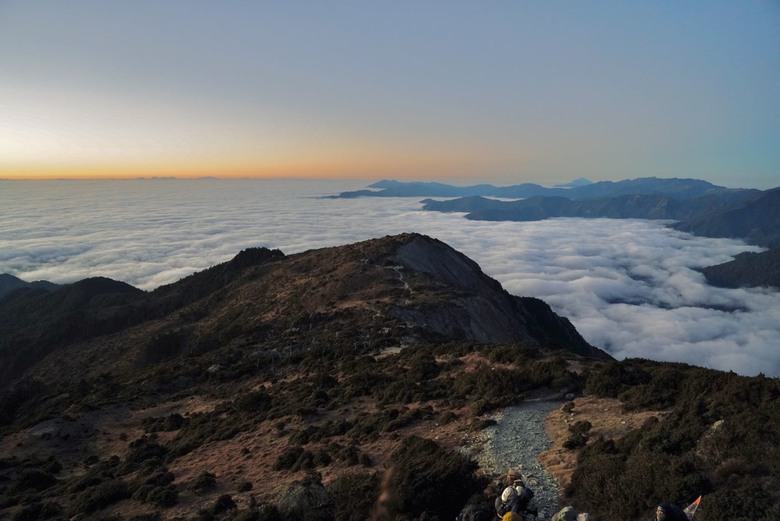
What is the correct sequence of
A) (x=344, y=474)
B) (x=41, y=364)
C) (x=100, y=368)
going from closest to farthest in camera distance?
(x=344, y=474) → (x=100, y=368) → (x=41, y=364)

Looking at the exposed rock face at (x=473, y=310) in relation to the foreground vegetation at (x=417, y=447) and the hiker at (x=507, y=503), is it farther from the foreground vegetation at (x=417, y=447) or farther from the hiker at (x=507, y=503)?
the hiker at (x=507, y=503)

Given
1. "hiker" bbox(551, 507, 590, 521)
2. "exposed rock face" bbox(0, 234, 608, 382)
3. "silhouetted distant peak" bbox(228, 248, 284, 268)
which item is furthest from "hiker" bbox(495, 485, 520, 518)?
"silhouetted distant peak" bbox(228, 248, 284, 268)

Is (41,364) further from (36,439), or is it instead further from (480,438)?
(480,438)

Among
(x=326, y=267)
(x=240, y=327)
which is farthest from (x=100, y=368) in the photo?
(x=326, y=267)

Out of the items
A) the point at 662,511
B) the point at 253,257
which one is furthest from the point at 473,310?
the point at 253,257

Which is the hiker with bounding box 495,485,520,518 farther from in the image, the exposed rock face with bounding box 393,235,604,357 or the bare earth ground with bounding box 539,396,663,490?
the exposed rock face with bounding box 393,235,604,357

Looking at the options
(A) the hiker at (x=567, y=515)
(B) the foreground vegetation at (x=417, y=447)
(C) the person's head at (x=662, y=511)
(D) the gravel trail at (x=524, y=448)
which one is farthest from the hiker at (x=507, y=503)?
(C) the person's head at (x=662, y=511)
